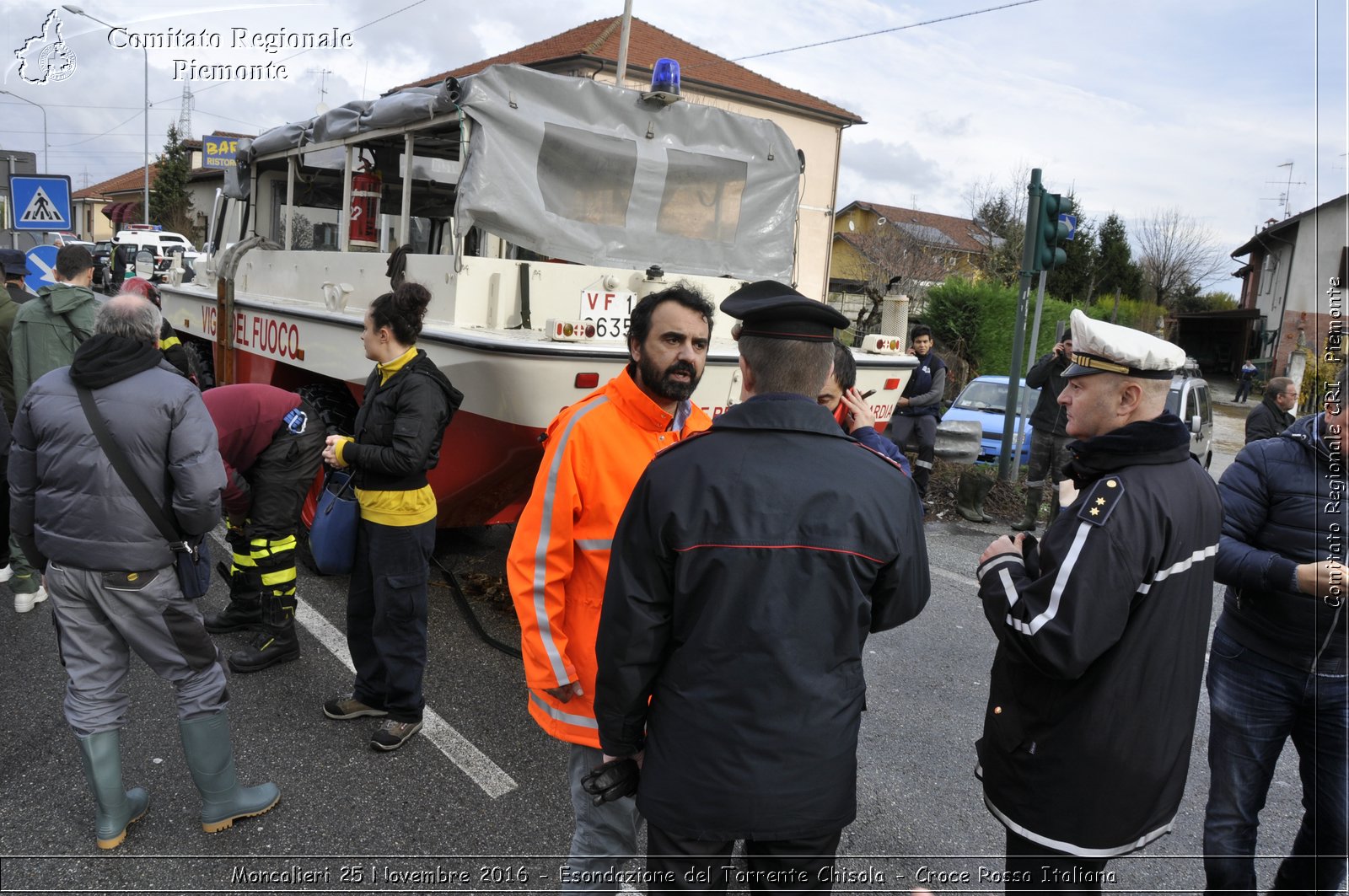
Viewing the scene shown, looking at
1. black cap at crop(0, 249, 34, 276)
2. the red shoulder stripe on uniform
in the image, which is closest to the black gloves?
the red shoulder stripe on uniform

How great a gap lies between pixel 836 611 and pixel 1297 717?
1.79 m

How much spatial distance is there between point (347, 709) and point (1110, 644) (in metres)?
3.04

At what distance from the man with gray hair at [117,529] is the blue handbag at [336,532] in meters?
0.64

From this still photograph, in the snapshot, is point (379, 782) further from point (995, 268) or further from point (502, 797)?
point (995, 268)

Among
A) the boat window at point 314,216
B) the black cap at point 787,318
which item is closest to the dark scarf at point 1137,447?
the black cap at point 787,318

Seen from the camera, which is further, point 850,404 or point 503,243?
point 503,243

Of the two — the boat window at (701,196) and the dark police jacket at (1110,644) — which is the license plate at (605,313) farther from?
the dark police jacket at (1110,644)

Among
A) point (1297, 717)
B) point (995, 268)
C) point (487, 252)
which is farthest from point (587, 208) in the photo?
point (995, 268)

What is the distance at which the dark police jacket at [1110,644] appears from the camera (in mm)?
1938

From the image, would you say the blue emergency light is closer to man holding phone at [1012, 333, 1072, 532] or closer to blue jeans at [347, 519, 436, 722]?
blue jeans at [347, 519, 436, 722]

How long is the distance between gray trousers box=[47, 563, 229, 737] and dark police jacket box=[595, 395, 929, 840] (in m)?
1.81

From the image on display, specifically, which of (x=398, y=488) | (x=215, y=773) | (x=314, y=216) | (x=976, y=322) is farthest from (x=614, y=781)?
(x=976, y=322)

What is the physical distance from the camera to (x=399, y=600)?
3613 millimetres

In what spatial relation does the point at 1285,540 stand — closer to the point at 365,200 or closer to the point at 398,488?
the point at 398,488
